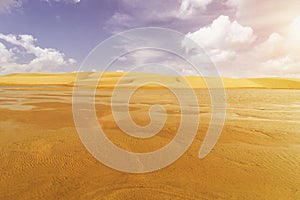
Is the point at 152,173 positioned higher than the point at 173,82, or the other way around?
the point at 173,82

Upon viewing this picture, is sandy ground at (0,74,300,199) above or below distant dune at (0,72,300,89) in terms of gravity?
below

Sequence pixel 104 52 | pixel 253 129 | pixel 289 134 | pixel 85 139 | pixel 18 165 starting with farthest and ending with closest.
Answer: pixel 253 129 < pixel 289 134 < pixel 85 139 < pixel 104 52 < pixel 18 165

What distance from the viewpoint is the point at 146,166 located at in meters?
5.91

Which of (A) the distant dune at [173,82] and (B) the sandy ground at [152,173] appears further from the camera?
(A) the distant dune at [173,82]

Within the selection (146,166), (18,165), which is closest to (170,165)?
(146,166)

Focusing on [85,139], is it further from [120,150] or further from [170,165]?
[170,165]

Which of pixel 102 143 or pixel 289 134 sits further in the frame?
pixel 289 134

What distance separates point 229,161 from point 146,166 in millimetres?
2347

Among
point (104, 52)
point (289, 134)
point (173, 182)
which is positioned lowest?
point (173, 182)

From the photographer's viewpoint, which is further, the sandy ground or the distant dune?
the distant dune

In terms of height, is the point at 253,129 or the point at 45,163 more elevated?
the point at 253,129

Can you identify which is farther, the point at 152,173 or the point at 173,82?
the point at 173,82

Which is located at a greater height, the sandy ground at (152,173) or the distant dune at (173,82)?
the distant dune at (173,82)

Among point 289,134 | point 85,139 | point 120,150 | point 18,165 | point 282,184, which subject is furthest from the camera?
point 289,134
